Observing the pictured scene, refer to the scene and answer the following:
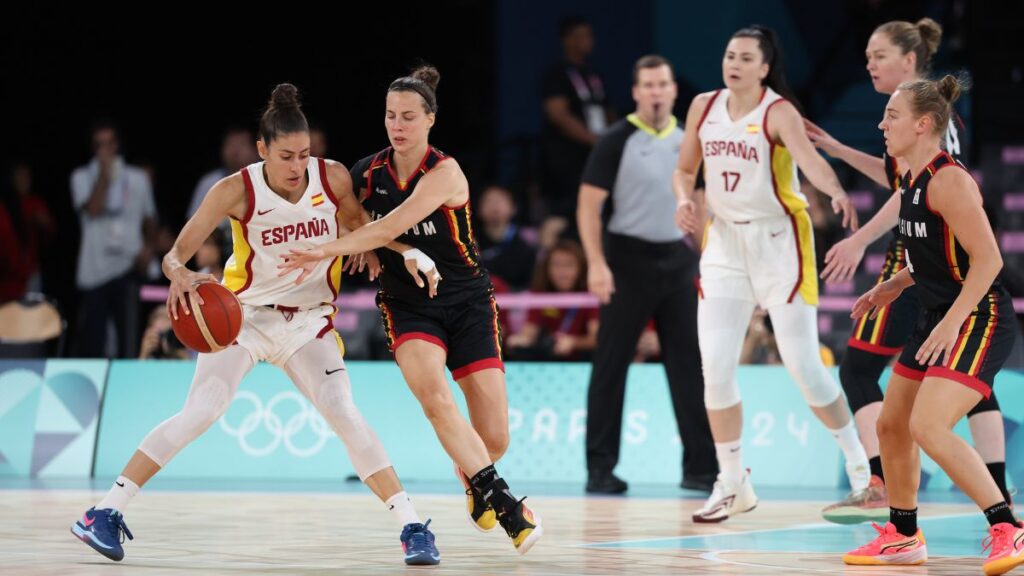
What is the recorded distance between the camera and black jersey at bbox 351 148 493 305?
6.30m

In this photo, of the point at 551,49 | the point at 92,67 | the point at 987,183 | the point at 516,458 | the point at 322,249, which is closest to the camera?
the point at 322,249

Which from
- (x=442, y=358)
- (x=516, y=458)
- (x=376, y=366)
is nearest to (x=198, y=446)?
(x=376, y=366)

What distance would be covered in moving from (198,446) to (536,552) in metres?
4.39

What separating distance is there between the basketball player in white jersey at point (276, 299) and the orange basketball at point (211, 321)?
1.9 inches

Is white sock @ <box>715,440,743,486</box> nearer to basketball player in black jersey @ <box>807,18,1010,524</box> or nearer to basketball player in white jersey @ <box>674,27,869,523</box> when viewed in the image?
basketball player in white jersey @ <box>674,27,869,523</box>

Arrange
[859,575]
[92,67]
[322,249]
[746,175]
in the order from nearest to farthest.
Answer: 1. [859,575]
2. [322,249]
3. [746,175]
4. [92,67]

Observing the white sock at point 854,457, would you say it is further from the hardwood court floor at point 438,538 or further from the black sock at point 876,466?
the hardwood court floor at point 438,538

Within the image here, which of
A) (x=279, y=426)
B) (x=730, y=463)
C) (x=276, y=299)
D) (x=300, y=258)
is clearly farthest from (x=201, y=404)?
(x=279, y=426)

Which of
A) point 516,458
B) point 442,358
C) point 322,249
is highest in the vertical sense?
point 322,249

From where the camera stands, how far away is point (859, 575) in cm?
547

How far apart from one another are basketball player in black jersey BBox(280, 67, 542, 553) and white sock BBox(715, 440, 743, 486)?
1.38m

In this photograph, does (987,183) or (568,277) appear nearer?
(568,277)

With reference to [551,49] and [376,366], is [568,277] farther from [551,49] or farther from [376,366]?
[551,49]

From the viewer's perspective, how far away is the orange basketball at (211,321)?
581 cm
